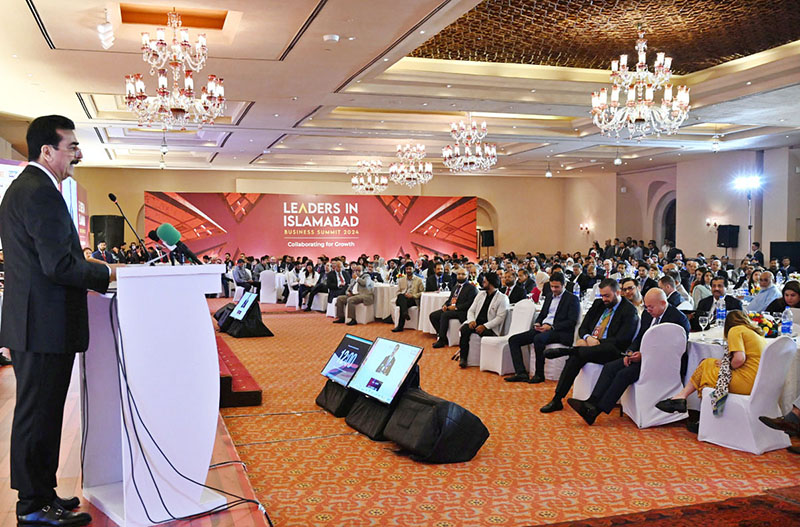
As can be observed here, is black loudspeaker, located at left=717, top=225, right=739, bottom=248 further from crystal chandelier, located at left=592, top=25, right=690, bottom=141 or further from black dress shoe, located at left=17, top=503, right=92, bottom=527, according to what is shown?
→ black dress shoe, located at left=17, top=503, right=92, bottom=527

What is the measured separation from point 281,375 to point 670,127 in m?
6.50

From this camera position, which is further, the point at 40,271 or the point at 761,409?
the point at 761,409

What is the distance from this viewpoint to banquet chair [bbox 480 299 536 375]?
7934 mm

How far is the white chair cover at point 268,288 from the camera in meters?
18.1

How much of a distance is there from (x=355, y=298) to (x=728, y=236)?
11692 mm

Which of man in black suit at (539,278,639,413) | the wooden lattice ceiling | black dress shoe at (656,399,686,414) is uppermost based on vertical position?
the wooden lattice ceiling

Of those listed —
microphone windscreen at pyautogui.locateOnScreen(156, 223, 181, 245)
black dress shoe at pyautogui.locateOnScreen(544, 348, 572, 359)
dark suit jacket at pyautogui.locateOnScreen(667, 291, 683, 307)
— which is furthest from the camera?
dark suit jacket at pyautogui.locateOnScreen(667, 291, 683, 307)

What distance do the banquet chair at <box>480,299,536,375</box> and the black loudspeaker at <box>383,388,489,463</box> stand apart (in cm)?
310

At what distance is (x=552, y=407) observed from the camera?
6.22 meters

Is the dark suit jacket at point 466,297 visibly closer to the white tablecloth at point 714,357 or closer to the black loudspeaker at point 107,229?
the white tablecloth at point 714,357

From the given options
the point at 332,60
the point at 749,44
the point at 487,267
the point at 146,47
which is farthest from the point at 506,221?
the point at 146,47

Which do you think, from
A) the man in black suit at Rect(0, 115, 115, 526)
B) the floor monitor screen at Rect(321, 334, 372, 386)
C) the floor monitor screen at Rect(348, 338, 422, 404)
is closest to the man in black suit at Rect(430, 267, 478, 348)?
the floor monitor screen at Rect(321, 334, 372, 386)

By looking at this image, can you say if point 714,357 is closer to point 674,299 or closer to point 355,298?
point 674,299

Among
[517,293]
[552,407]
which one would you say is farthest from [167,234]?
[517,293]
